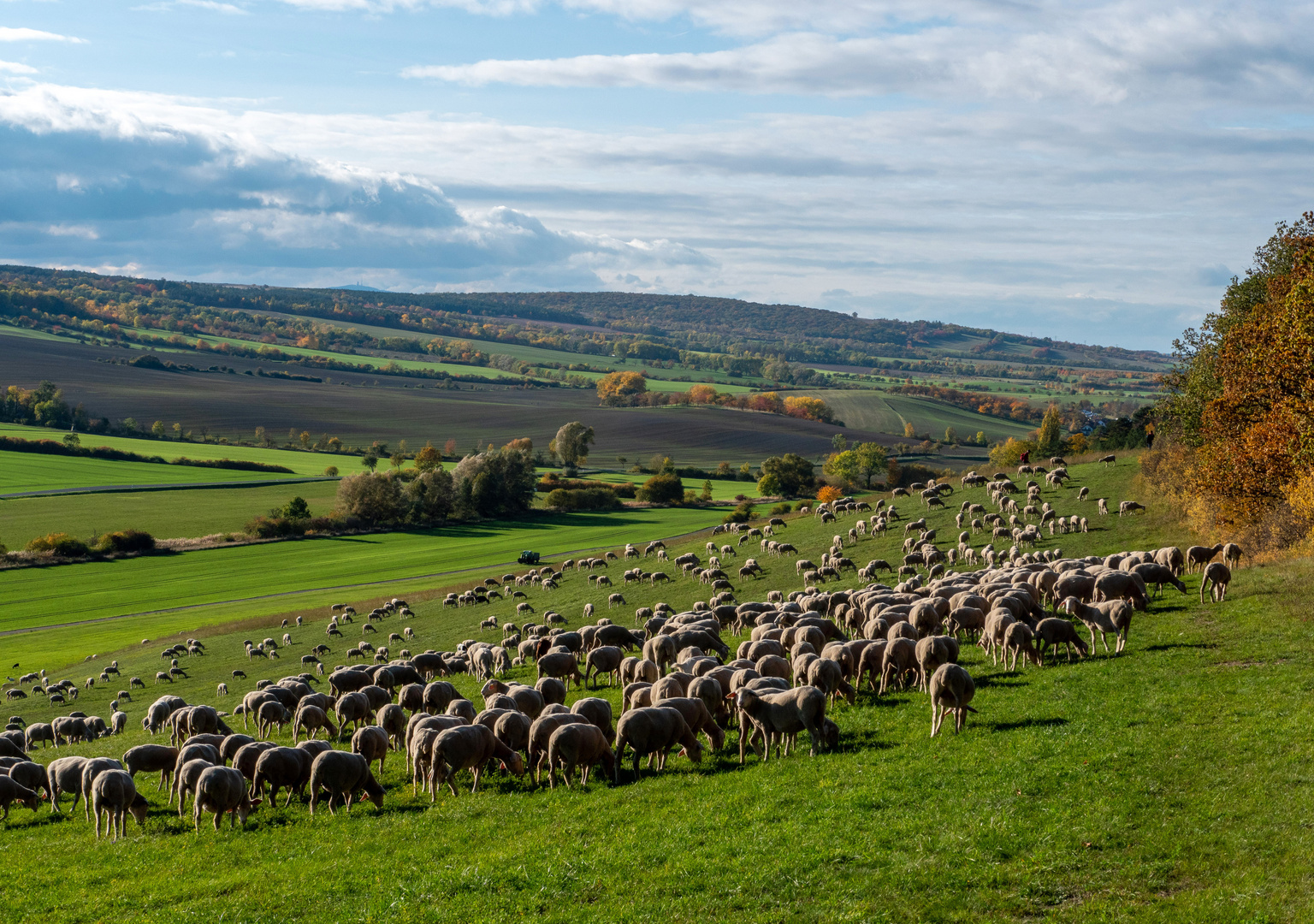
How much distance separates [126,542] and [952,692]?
295 feet

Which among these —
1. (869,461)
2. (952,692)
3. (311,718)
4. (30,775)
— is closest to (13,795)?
(30,775)

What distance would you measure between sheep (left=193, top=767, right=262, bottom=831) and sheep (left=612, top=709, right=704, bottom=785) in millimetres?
7078

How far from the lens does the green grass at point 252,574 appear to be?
65.3 m

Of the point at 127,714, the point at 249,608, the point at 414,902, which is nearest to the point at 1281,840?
the point at 414,902

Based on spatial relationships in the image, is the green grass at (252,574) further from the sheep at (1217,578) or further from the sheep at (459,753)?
the sheep at (1217,578)

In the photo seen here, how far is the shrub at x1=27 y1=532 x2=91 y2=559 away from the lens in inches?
3381

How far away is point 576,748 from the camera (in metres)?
18.6

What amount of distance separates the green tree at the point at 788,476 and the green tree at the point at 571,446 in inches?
1295

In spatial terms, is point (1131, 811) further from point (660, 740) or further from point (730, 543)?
point (730, 543)

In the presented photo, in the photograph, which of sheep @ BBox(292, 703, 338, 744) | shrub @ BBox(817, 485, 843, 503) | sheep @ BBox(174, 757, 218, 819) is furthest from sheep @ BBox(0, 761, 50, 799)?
shrub @ BBox(817, 485, 843, 503)

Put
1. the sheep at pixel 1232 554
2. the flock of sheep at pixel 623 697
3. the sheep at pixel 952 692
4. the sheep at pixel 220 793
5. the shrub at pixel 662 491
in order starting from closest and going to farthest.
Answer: the sheep at pixel 220 793 → the flock of sheep at pixel 623 697 → the sheep at pixel 952 692 → the sheep at pixel 1232 554 → the shrub at pixel 662 491

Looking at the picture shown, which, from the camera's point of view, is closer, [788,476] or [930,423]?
[788,476]

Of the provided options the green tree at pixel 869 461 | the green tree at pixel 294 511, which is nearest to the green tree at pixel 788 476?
the green tree at pixel 869 461

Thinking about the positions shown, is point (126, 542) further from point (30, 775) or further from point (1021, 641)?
point (1021, 641)
